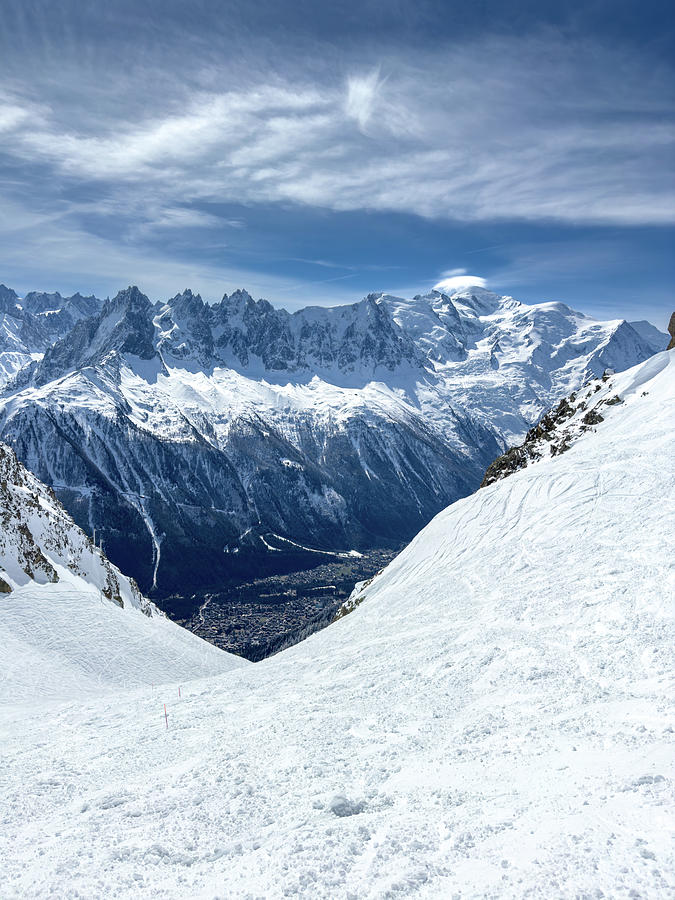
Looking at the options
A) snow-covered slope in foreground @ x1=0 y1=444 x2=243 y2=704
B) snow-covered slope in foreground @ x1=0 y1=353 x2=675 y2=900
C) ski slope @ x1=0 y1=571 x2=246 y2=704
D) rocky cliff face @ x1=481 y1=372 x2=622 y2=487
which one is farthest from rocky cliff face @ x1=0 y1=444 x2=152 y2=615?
rocky cliff face @ x1=481 y1=372 x2=622 y2=487

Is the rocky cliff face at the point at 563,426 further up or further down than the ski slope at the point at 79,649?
further up

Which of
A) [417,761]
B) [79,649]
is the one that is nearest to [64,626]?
[79,649]

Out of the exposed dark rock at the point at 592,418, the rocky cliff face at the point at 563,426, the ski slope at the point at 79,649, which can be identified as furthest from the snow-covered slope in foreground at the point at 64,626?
the exposed dark rock at the point at 592,418

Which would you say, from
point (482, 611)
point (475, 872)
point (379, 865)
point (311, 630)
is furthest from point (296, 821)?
point (311, 630)

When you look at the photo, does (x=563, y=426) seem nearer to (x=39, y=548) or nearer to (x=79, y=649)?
(x=79, y=649)

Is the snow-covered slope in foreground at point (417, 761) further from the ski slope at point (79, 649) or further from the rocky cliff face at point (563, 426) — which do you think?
the rocky cliff face at point (563, 426)

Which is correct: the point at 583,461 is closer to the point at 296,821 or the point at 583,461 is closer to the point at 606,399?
the point at 606,399

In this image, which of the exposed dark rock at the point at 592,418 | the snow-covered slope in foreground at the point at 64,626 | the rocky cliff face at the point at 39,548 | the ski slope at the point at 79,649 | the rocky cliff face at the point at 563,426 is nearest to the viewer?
the ski slope at the point at 79,649

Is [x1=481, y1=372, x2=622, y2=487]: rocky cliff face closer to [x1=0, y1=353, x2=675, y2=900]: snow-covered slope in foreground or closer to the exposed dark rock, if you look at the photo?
the exposed dark rock
